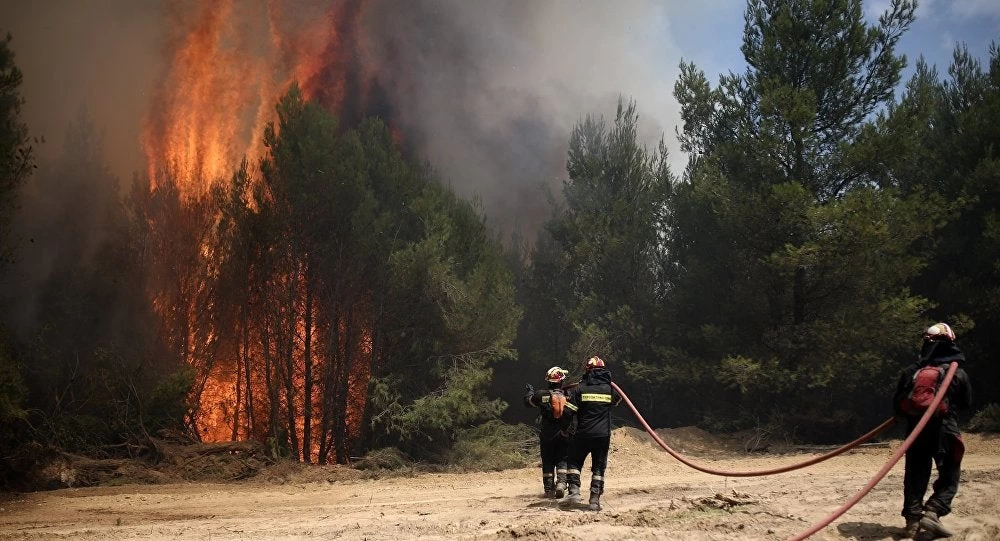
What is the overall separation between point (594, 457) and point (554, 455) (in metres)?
1.33

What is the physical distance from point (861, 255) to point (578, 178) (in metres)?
11.3

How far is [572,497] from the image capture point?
993 cm

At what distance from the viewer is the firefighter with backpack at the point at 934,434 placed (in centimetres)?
727

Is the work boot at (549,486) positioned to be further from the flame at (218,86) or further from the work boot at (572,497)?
the flame at (218,86)

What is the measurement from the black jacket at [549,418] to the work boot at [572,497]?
918 millimetres

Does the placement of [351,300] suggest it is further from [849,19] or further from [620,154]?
[849,19]

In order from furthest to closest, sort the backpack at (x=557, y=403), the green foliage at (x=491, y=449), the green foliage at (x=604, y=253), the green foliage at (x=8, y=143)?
the green foliage at (x=604, y=253), the green foliage at (x=491, y=449), the green foliage at (x=8, y=143), the backpack at (x=557, y=403)

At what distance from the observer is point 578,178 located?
27.2 m

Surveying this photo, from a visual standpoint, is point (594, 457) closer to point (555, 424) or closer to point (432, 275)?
point (555, 424)

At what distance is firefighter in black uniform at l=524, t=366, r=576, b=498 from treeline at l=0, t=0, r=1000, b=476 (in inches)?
246

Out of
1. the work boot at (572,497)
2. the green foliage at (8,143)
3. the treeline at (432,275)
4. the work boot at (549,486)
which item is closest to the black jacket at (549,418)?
the work boot at (549,486)

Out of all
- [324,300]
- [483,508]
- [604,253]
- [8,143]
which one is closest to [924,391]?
[483,508]

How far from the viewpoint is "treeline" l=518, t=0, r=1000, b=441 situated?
1880cm

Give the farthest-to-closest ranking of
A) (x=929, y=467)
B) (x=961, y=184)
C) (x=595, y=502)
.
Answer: (x=961, y=184) < (x=595, y=502) < (x=929, y=467)
